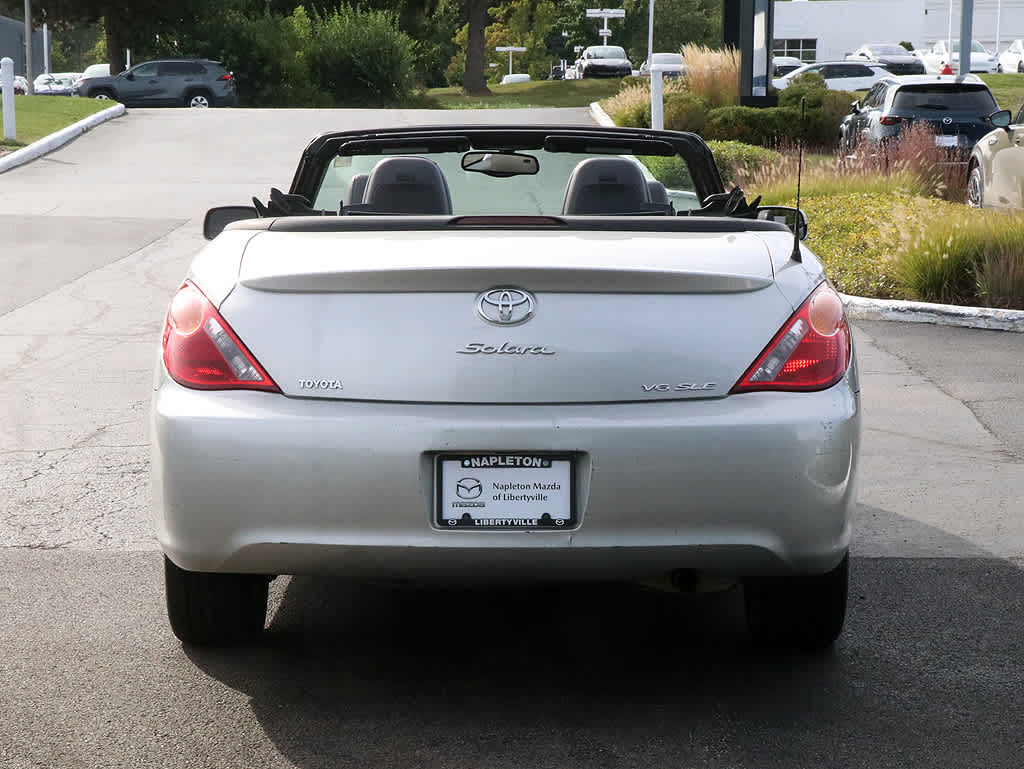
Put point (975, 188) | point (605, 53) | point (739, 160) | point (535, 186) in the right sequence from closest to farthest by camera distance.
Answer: point (975, 188) < point (535, 186) < point (739, 160) < point (605, 53)

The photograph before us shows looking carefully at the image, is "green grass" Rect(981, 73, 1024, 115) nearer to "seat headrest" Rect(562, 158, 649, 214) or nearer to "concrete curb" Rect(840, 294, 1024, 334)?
"concrete curb" Rect(840, 294, 1024, 334)

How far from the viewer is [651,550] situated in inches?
139

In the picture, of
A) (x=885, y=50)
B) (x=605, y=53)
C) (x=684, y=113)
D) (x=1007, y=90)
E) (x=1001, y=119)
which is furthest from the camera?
(x=605, y=53)

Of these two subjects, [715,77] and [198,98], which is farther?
[198,98]

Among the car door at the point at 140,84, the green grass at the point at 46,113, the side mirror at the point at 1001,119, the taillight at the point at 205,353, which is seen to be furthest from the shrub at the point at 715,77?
the taillight at the point at 205,353

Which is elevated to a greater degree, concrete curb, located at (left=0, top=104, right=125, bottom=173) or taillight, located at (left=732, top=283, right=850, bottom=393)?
taillight, located at (left=732, top=283, right=850, bottom=393)

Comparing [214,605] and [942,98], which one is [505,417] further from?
[942,98]

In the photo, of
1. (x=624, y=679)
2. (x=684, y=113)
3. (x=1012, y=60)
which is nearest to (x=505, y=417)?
(x=624, y=679)

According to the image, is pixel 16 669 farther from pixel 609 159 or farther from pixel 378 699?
pixel 609 159

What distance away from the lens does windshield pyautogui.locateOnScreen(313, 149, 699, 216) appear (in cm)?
510

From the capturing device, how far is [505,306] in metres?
3.57

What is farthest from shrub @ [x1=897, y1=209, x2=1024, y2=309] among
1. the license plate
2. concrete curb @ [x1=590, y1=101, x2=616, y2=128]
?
concrete curb @ [x1=590, y1=101, x2=616, y2=128]

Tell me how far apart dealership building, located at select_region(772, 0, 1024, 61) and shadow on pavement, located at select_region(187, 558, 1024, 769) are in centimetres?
8237

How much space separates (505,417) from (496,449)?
0.26ft
